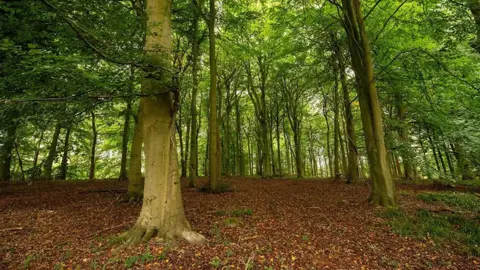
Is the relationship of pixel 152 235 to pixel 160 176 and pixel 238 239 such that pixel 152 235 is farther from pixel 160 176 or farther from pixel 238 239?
pixel 238 239

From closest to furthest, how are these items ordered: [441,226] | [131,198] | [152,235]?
[152,235] → [441,226] → [131,198]

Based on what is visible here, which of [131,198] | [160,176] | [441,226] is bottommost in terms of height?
[441,226]

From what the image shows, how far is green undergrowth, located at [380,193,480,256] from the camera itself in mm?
4434

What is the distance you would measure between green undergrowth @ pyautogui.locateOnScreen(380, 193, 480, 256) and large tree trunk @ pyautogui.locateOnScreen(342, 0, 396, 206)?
0.77m

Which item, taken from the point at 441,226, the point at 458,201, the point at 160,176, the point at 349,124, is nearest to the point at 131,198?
the point at 160,176

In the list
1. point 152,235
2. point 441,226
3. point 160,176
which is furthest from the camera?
point 441,226

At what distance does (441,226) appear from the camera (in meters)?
5.21

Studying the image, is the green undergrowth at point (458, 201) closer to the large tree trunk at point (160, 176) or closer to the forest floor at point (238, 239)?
the forest floor at point (238, 239)

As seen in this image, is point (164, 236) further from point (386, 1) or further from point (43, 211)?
point (386, 1)

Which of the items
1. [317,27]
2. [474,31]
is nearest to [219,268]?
[474,31]

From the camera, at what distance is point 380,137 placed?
7047 mm

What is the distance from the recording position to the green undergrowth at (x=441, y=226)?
4434 millimetres

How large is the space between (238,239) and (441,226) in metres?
4.63

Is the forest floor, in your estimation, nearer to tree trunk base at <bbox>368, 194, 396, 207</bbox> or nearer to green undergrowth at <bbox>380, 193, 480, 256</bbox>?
green undergrowth at <bbox>380, 193, 480, 256</bbox>
